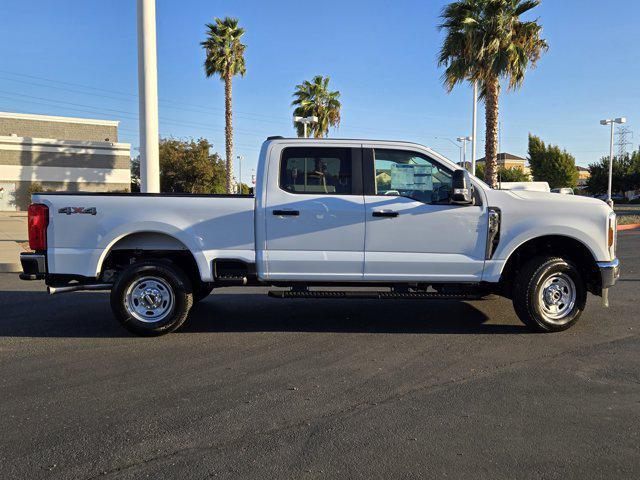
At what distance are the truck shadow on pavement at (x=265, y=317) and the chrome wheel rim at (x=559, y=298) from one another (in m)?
0.39

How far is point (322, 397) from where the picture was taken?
4.38 m

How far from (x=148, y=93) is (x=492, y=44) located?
14.2 meters

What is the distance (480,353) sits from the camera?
556cm

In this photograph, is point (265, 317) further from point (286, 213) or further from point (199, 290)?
point (286, 213)

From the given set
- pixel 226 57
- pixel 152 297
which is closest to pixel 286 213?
pixel 152 297

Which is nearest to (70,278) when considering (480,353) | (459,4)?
(480,353)

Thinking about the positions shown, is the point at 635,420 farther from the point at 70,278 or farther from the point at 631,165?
the point at 631,165

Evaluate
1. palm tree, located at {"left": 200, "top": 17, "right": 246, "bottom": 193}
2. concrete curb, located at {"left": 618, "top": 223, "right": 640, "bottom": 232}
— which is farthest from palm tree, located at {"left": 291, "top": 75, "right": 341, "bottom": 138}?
concrete curb, located at {"left": 618, "top": 223, "right": 640, "bottom": 232}

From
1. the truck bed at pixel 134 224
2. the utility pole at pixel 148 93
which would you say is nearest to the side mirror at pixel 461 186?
the truck bed at pixel 134 224

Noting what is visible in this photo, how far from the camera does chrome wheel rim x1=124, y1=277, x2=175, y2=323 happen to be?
6.13 m

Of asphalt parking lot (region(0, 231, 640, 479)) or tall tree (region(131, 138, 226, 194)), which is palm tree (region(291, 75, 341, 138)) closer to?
tall tree (region(131, 138, 226, 194))

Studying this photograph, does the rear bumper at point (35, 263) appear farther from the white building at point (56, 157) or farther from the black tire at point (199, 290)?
the white building at point (56, 157)

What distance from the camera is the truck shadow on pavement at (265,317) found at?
654 centimetres

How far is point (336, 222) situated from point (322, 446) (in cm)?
296
